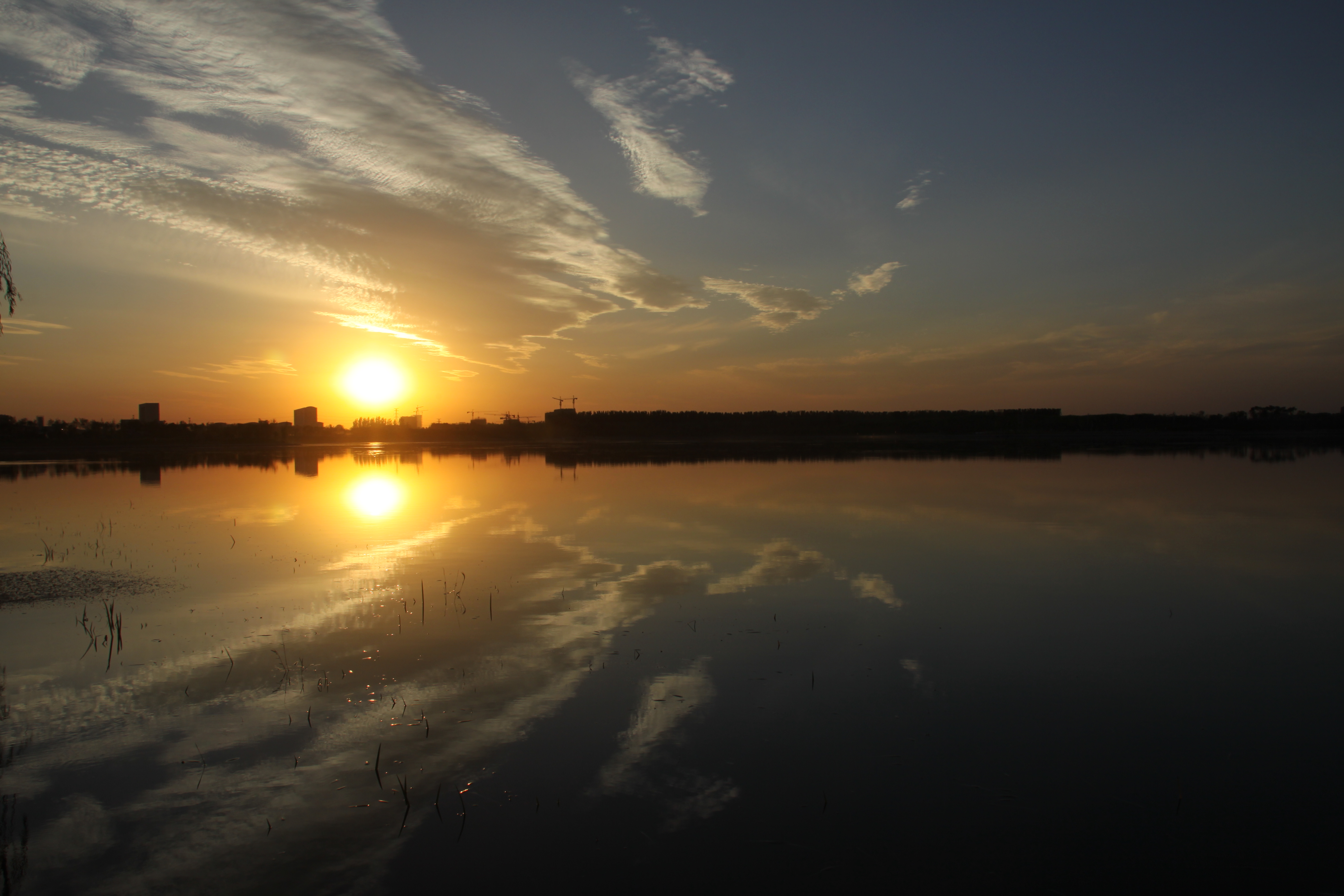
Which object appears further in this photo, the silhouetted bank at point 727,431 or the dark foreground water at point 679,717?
the silhouetted bank at point 727,431

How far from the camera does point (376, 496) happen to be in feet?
95.8

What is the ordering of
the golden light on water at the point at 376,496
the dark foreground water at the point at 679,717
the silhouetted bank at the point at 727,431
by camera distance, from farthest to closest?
the silhouetted bank at the point at 727,431 < the golden light on water at the point at 376,496 < the dark foreground water at the point at 679,717

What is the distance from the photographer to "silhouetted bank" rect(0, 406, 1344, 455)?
334 feet

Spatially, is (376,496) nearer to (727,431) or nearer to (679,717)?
(679,717)

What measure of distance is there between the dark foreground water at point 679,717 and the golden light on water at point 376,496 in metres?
7.27

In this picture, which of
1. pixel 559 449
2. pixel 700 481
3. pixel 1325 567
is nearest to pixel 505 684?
pixel 1325 567

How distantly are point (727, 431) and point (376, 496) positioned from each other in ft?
395

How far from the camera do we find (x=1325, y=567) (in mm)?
13930

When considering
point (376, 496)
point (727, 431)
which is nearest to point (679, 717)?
point (376, 496)

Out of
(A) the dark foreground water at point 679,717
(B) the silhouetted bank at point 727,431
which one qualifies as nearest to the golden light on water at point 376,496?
(A) the dark foreground water at point 679,717

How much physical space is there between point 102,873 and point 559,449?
254ft

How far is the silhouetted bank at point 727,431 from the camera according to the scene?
102 metres

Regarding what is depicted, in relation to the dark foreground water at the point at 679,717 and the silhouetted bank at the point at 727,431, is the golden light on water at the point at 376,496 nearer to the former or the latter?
the dark foreground water at the point at 679,717

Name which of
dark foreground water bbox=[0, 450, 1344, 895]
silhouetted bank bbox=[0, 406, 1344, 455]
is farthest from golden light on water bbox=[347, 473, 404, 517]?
silhouetted bank bbox=[0, 406, 1344, 455]
